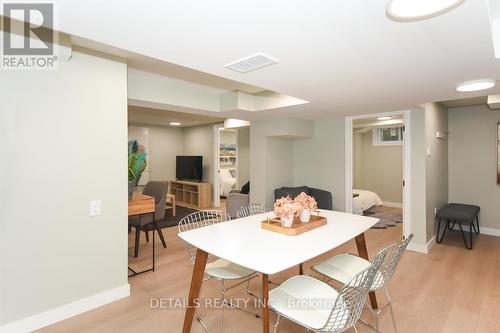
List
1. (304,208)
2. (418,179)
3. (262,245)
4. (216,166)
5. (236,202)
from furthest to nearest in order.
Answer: (216,166), (236,202), (418,179), (304,208), (262,245)

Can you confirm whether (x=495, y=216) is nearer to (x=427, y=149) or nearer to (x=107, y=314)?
(x=427, y=149)

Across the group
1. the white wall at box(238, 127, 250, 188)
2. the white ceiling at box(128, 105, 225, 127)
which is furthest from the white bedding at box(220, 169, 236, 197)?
the white ceiling at box(128, 105, 225, 127)

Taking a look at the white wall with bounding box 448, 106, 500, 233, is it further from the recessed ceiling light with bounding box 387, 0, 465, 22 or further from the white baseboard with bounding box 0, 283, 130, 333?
the white baseboard with bounding box 0, 283, 130, 333

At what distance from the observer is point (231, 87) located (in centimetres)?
364

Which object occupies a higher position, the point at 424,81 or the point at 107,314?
the point at 424,81

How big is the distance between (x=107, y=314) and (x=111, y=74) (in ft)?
7.03

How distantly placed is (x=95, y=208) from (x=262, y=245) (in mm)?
1577

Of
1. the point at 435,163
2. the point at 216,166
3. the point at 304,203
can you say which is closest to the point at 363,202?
the point at 435,163

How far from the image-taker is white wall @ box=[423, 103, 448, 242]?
13.0 feet

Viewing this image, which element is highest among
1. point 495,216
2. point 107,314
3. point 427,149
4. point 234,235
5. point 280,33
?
point 280,33

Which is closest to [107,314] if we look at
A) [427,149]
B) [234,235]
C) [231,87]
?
[234,235]

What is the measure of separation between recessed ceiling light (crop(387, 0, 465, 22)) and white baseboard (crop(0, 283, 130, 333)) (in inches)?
118

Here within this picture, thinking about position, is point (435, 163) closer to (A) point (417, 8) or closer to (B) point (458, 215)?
(B) point (458, 215)

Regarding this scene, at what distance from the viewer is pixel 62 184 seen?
7.32ft
